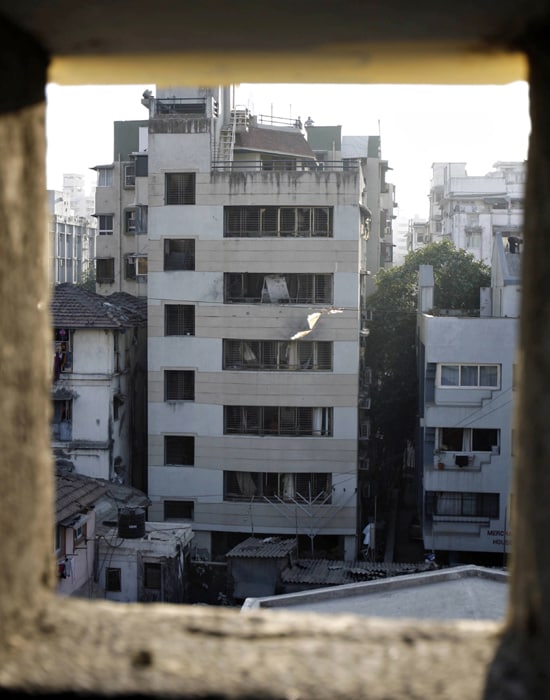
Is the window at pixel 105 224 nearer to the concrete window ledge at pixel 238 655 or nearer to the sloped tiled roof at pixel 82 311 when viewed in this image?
the sloped tiled roof at pixel 82 311

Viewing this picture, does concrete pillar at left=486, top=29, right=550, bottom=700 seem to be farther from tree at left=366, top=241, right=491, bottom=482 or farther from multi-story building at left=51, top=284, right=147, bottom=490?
tree at left=366, top=241, right=491, bottom=482

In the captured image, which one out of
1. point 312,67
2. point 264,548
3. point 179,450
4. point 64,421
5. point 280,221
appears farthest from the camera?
point 179,450

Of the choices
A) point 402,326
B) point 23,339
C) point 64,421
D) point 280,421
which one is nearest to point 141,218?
point 402,326

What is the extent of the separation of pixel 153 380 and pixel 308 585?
8.92 meters

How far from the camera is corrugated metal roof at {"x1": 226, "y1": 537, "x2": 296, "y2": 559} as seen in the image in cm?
2702

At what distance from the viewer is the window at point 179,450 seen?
31125 millimetres

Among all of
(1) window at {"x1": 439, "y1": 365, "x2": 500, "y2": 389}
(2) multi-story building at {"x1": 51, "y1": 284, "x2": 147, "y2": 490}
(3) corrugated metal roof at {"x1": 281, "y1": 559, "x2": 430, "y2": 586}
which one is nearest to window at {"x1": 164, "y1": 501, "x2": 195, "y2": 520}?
(2) multi-story building at {"x1": 51, "y1": 284, "x2": 147, "y2": 490}

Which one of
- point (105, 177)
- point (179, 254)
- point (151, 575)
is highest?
point (105, 177)

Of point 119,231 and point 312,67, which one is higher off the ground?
point 119,231

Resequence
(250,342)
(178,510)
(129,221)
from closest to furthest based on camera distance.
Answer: (250,342), (178,510), (129,221)

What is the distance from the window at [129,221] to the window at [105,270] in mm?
1678

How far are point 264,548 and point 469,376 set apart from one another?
26.2 feet

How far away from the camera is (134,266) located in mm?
46844

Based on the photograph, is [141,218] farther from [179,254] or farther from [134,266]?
[179,254]
